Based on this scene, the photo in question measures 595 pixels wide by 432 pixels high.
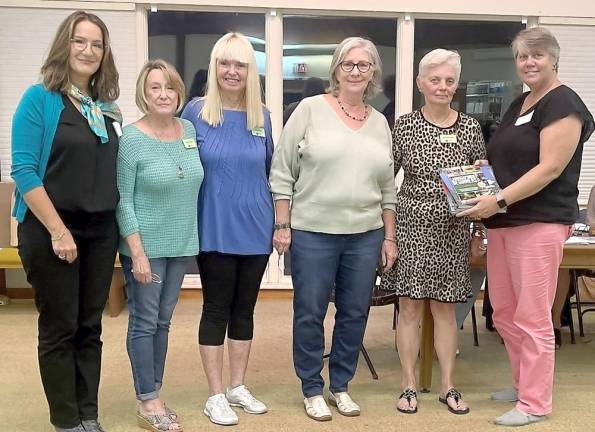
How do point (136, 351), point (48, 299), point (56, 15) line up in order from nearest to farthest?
point (48, 299)
point (136, 351)
point (56, 15)

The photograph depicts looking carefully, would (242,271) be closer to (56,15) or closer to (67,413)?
(67,413)

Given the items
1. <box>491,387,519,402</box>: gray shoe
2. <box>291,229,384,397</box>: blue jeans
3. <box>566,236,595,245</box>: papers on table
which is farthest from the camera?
<box>566,236,595,245</box>: papers on table

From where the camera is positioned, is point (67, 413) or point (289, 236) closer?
point (67, 413)

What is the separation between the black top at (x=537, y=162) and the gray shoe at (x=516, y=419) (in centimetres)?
80

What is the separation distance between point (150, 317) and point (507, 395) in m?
1.68

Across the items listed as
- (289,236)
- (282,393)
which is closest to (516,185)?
(289,236)

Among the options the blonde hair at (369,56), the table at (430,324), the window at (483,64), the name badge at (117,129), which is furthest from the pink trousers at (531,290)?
the window at (483,64)

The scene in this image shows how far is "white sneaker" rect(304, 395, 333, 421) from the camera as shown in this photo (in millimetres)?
2506

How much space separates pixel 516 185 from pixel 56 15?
12.3 feet

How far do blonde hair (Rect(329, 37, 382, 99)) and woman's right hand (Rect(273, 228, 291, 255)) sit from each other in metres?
0.60

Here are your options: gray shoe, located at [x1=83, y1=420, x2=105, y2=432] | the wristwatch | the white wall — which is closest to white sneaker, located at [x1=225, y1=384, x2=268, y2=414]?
gray shoe, located at [x1=83, y1=420, x2=105, y2=432]

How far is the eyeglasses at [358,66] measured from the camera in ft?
7.75

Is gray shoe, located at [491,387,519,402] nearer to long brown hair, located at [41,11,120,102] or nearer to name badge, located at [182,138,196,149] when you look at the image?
name badge, located at [182,138,196,149]

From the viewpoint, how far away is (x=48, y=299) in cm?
206
